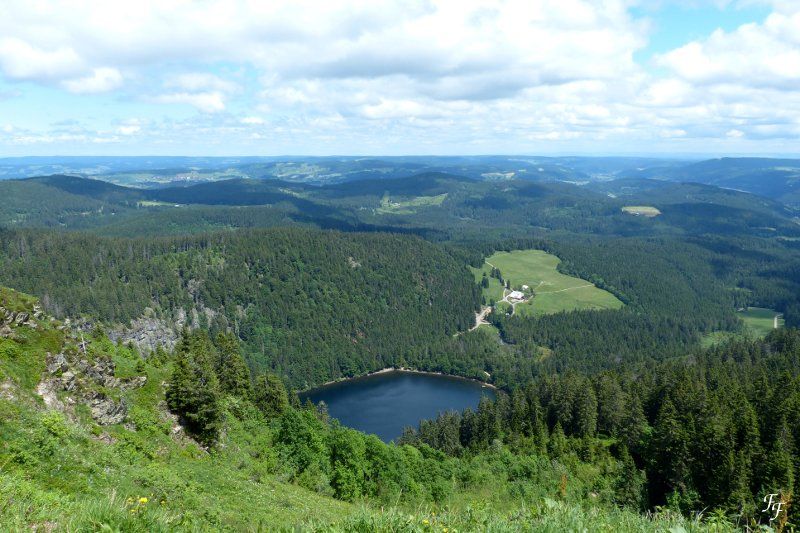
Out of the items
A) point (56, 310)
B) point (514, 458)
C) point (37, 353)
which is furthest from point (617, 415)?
point (56, 310)

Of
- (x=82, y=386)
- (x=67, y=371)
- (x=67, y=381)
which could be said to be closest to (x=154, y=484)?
(x=82, y=386)

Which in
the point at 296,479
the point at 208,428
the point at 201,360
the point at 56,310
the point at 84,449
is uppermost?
the point at 84,449

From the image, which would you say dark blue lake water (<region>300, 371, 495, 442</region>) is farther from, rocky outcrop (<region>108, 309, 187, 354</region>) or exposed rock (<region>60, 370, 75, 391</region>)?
exposed rock (<region>60, 370, 75, 391</region>)

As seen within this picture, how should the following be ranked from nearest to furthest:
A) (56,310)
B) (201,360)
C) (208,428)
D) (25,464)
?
(25,464) < (208,428) < (201,360) < (56,310)

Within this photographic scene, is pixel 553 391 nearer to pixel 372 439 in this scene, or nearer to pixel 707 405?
pixel 707 405

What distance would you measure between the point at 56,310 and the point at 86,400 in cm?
16861

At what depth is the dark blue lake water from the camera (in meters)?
147

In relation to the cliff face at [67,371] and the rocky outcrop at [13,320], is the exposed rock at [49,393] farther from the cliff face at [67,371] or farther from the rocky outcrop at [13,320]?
the rocky outcrop at [13,320]

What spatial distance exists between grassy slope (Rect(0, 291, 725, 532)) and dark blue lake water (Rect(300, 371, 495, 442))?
92.1 m

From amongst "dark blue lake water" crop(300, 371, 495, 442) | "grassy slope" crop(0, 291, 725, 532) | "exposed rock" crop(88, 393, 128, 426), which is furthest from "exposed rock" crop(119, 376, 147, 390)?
"dark blue lake water" crop(300, 371, 495, 442)

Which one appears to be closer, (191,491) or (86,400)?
(191,491)

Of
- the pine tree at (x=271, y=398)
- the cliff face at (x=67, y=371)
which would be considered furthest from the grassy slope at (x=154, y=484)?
the pine tree at (x=271, y=398)

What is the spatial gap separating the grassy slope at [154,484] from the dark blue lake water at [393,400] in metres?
92.1

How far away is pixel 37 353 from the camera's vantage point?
35.8 metres
